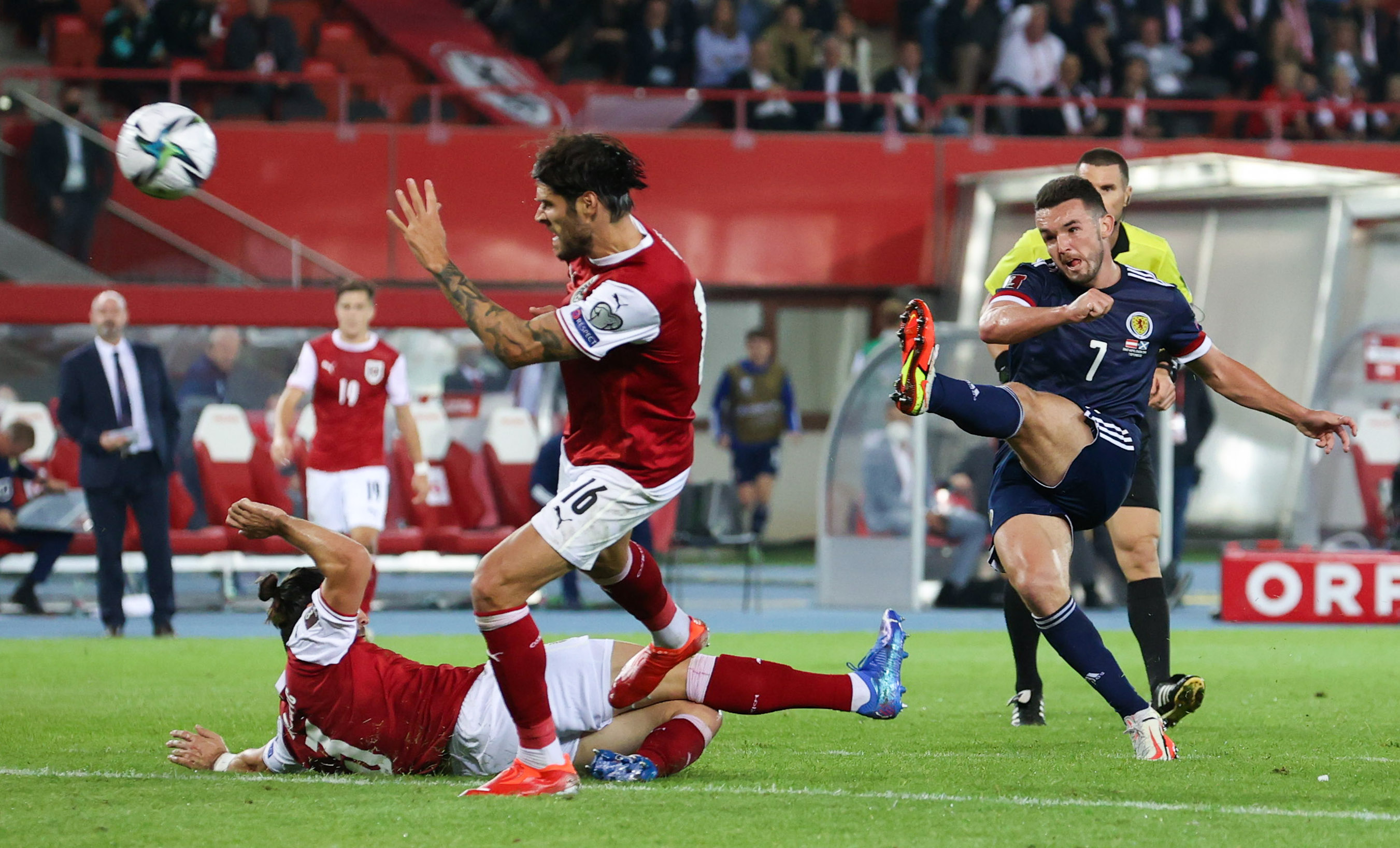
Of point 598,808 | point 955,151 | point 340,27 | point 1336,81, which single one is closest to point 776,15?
point 955,151

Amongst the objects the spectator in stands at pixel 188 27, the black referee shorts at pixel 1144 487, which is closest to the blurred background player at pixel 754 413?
the spectator in stands at pixel 188 27

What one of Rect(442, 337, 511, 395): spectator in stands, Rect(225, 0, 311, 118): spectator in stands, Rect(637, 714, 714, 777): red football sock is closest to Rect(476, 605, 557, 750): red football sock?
Rect(637, 714, 714, 777): red football sock

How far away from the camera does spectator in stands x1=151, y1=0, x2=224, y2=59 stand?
63.9 ft

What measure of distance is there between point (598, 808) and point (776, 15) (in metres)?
17.7

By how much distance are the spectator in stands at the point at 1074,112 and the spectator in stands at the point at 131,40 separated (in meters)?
10.00

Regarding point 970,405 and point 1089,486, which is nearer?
point 970,405

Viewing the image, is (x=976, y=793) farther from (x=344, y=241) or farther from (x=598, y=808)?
(x=344, y=241)

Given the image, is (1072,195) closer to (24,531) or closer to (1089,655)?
(1089,655)

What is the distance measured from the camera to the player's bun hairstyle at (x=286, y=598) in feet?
18.1

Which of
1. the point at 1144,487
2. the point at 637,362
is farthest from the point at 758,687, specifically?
the point at 1144,487

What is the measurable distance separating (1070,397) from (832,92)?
14.6 metres

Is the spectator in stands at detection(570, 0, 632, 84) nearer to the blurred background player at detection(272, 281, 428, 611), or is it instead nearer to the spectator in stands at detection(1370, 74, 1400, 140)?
the spectator in stands at detection(1370, 74, 1400, 140)

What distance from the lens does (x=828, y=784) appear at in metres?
5.61

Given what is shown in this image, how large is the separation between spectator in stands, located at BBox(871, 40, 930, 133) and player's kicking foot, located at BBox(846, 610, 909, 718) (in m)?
15.0
